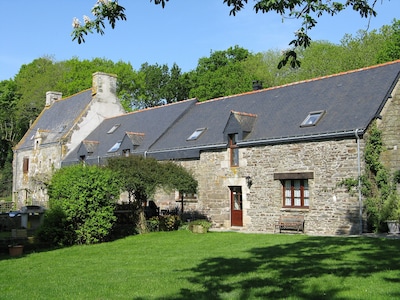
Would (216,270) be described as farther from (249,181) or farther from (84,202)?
(249,181)

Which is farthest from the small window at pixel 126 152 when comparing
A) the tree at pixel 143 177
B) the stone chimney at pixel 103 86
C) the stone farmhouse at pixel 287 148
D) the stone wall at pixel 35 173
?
the stone chimney at pixel 103 86

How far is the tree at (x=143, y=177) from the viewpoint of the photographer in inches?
768

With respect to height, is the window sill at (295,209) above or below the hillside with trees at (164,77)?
below

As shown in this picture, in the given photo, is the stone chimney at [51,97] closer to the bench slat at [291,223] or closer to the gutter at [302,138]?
the gutter at [302,138]

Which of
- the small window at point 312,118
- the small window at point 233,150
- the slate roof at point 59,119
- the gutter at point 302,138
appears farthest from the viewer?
the slate roof at point 59,119

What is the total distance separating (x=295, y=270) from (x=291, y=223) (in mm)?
8787

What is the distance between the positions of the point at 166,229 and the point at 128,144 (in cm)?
765

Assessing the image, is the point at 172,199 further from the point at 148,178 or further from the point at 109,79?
the point at 109,79

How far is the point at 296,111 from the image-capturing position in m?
20.7

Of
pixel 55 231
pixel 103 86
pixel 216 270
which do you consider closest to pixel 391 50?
pixel 103 86


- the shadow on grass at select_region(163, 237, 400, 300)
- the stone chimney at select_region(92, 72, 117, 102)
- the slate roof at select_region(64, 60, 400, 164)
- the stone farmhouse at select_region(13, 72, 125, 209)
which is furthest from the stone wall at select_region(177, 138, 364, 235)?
the stone chimney at select_region(92, 72, 117, 102)

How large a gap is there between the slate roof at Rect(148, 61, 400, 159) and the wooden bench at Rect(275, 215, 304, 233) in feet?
10.4

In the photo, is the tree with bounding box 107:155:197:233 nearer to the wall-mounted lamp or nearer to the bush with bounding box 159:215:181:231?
the bush with bounding box 159:215:181:231

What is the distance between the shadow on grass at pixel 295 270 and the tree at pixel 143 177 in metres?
6.96
